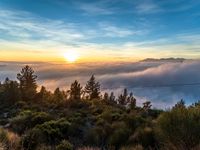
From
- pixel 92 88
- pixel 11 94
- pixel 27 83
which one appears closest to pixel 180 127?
pixel 11 94

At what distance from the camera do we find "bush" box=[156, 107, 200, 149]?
1316 centimetres

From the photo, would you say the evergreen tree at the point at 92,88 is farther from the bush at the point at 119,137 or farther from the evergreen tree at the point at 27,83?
the bush at the point at 119,137

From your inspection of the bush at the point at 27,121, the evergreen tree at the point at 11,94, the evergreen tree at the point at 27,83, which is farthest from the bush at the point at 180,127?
the evergreen tree at the point at 27,83

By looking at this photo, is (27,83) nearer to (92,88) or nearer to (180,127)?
→ (92,88)

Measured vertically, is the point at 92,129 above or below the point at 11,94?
below

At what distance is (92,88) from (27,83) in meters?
12.8

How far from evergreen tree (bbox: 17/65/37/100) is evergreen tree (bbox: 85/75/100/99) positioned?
10.1 meters

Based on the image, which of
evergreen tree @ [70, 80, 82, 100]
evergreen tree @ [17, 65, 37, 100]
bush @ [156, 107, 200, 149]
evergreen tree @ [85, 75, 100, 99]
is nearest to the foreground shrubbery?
bush @ [156, 107, 200, 149]

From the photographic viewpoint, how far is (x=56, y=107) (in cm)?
4191

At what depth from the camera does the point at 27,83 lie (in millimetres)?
51719

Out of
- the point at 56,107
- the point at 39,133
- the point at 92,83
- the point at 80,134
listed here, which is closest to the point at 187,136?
the point at 39,133

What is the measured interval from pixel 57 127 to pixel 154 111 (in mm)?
17241

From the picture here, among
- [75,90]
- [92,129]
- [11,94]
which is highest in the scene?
[75,90]

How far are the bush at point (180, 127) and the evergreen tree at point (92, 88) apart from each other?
146 feet
